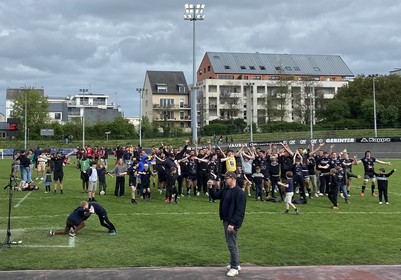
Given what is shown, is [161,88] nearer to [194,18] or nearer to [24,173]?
[194,18]

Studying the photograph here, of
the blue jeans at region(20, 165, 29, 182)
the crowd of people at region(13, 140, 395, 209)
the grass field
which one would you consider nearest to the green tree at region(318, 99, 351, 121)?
the crowd of people at region(13, 140, 395, 209)

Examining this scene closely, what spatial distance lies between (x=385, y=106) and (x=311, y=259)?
6180 cm

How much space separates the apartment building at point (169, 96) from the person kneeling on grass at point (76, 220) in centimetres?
8159

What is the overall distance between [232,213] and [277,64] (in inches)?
3639

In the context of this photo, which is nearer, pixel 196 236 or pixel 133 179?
pixel 196 236

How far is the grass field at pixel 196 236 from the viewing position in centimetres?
966

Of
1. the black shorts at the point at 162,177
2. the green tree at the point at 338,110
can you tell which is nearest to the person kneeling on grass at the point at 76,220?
the black shorts at the point at 162,177

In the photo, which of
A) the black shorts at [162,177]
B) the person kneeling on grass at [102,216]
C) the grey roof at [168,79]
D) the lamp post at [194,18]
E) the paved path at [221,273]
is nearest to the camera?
the paved path at [221,273]

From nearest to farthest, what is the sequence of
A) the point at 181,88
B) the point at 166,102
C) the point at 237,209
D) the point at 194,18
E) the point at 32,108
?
1. the point at 237,209
2. the point at 194,18
3. the point at 32,108
4. the point at 166,102
5. the point at 181,88

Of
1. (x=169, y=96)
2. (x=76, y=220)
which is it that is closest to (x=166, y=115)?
(x=169, y=96)

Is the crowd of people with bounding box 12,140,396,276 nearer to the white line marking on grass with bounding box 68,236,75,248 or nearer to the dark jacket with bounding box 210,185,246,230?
the white line marking on grass with bounding box 68,236,75,248

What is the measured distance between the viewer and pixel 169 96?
97125 mm

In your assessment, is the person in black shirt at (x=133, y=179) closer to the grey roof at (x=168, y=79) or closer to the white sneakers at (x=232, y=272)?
the white sneakers at (x=232, y=272)

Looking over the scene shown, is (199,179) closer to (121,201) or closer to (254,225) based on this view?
(121,201)
